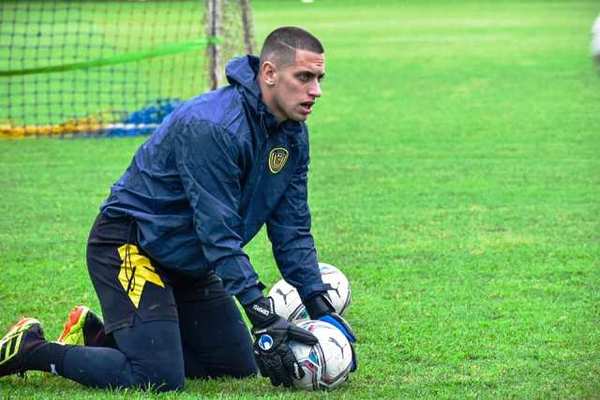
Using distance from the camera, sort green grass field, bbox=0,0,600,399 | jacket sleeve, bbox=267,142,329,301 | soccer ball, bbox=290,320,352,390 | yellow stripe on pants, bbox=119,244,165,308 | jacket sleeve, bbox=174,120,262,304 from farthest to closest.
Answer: green grass field, bbox=0,0,600,399 → jacket sleeve, bbox=267,142,329,301 → yellow stripe on pants, bbox=119,244,165,308 → soccer ball, bbox=290,320,352,390 → jacket sleeve, bbox=174,120,262,304

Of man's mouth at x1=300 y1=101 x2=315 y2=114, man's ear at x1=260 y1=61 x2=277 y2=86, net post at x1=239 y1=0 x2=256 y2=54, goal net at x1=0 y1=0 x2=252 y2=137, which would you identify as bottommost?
goal net at x1=0 y1=0 x2=252 y2=137

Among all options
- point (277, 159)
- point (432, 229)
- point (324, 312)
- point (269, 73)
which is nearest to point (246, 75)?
point (269, 73)

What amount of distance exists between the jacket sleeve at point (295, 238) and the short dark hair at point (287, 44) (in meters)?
0.60

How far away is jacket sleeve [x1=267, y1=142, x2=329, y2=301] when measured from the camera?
650 cm

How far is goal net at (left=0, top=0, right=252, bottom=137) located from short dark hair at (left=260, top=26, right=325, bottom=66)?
1023 centimetres

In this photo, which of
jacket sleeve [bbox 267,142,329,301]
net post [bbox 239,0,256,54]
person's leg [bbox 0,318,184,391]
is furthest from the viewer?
net post [bbox 239,0,256,54]

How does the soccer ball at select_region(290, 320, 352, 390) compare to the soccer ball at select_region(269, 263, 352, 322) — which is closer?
the soccer ball at select_region(290, 320, 352, 390)

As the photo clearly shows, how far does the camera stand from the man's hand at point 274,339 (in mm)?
5914

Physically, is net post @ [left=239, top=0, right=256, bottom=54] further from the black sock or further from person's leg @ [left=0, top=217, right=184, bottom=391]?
the black sock

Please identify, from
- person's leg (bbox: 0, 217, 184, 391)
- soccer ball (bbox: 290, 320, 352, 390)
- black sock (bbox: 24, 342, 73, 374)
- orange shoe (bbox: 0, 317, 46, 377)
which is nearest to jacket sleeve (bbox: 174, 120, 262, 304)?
soccer ball (bbox: 290, 320, 352, 390)

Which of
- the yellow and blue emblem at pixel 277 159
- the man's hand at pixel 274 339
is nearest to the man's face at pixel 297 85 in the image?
the yellow and blue emblem at pixel 277 159

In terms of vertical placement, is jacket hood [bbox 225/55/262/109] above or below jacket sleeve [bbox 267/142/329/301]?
above

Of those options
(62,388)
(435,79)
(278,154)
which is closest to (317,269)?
(278,154)

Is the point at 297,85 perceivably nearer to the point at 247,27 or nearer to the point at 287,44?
the point at 287,44
